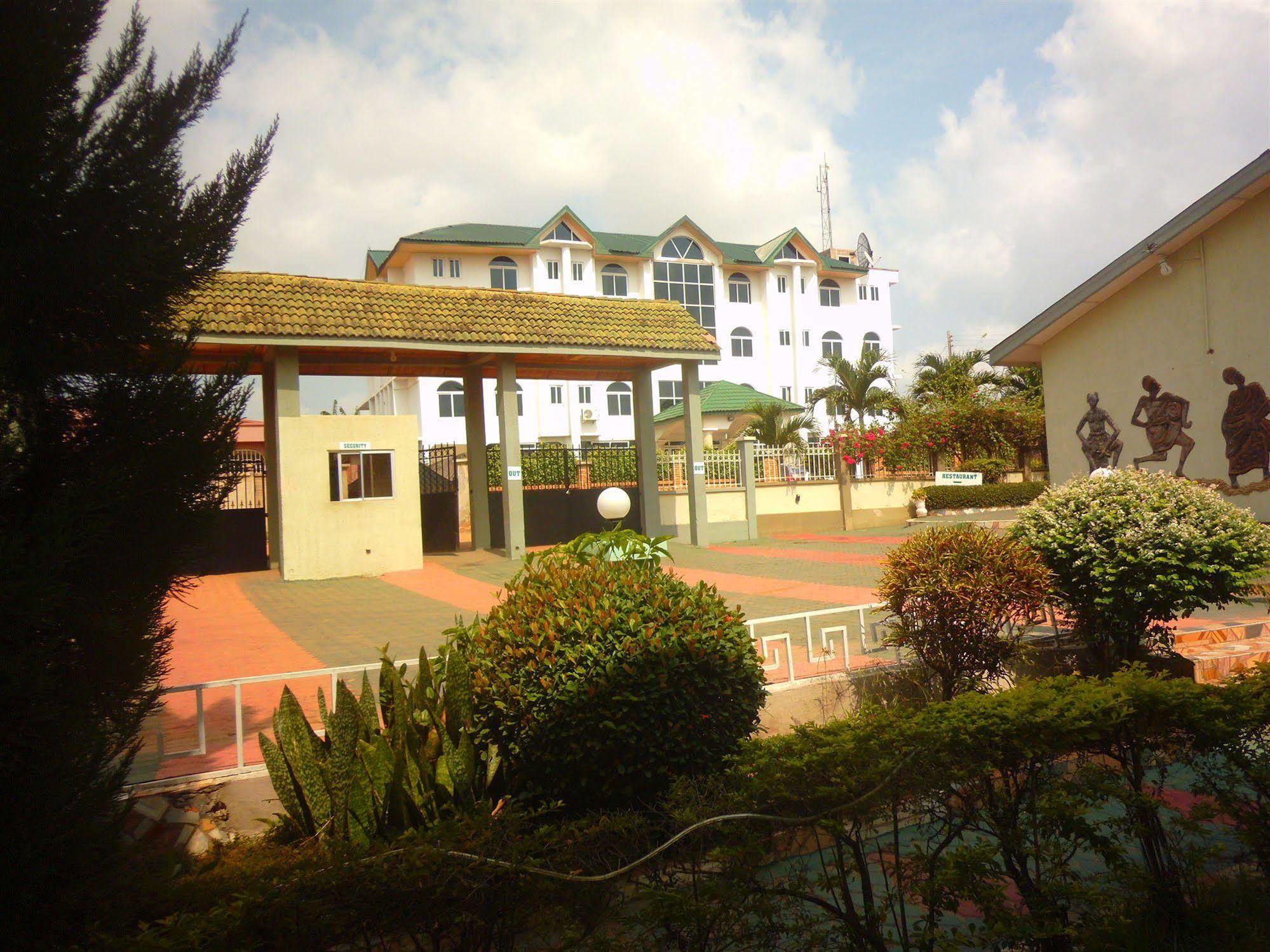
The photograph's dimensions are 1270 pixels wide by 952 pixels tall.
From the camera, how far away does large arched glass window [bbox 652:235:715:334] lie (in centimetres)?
4328

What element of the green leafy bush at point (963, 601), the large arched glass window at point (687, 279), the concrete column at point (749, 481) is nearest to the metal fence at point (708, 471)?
the concrete column at point (749, 481)

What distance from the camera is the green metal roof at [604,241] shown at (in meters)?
39.7

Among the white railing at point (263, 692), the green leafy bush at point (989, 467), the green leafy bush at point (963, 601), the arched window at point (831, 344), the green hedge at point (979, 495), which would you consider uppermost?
the arched window at point (831, 344)

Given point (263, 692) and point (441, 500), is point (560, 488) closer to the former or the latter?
point (441, 500)

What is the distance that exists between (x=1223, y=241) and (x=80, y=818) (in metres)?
19.0

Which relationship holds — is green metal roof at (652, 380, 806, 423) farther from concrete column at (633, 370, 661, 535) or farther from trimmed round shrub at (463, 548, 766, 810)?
trimmed round shrub at (463, 548, 766, 810)

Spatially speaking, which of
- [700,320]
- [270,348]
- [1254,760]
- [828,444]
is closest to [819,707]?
[1254,760]

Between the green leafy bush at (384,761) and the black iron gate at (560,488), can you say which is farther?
the black iron gate at (560,488)

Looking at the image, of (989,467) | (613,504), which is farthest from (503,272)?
(613,504)

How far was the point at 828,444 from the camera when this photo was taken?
2531 cm

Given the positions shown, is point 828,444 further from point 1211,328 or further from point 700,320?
point 700,320

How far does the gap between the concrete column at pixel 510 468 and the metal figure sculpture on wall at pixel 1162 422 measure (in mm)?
12055

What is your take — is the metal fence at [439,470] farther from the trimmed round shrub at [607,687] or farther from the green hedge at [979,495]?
the trimmed round shrub at [607,687]

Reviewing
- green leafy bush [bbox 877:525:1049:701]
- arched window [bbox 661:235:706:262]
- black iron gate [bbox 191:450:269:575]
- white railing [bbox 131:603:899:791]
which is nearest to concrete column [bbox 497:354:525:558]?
black iron gate [bbox 191:450:269:575]
